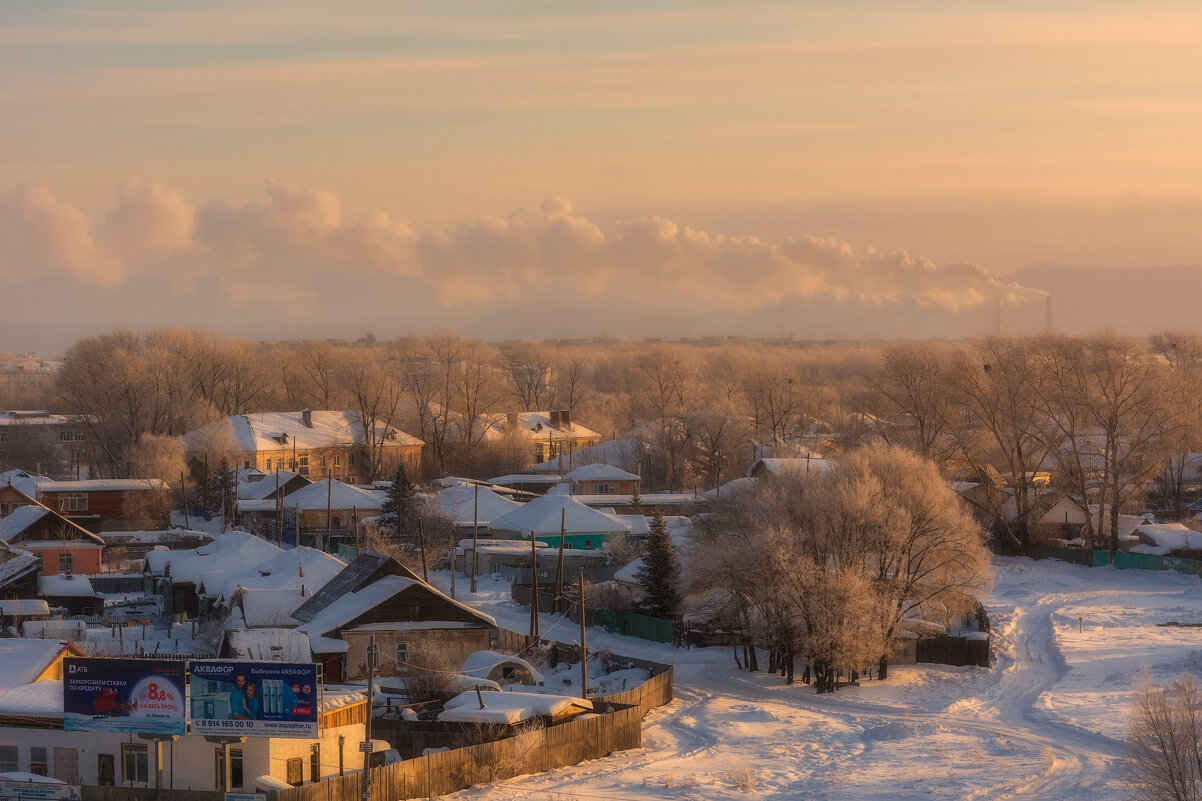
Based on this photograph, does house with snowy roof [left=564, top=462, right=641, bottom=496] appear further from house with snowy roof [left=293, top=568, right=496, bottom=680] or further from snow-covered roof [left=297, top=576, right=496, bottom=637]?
house with snowy roof [left=293, top=568, right=496, bottom=680]

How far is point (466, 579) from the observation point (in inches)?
2186

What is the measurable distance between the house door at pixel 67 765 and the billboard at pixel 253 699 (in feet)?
8.78

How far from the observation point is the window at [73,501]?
219 feet

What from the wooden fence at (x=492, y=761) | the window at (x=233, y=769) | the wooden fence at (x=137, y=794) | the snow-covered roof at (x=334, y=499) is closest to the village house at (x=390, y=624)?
the wooden fence at (x=492, y=761)

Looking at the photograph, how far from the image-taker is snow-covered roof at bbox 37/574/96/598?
161ft

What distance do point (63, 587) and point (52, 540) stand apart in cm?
678

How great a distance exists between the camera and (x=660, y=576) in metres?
43.8

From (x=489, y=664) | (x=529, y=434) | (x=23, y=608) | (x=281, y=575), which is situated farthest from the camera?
(x=529, y=434)

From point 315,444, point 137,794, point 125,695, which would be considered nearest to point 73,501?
point 315,444

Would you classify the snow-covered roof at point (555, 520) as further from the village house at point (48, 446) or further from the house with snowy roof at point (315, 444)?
the village house at point (48, 446)

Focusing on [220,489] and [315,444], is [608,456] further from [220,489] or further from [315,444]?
[220,489]

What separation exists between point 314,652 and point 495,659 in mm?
5010

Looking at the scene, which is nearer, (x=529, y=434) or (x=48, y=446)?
(x=529, y=434)

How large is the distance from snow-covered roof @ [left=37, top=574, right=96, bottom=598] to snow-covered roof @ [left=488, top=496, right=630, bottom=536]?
19.0 meters
